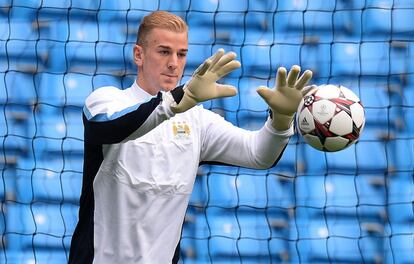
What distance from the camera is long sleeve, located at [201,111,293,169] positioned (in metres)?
3.46

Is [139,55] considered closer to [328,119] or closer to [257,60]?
[328,119]

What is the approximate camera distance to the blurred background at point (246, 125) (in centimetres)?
530

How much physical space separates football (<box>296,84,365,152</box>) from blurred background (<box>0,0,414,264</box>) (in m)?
1.89

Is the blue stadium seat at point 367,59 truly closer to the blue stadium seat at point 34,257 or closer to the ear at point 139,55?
the blue stadium seat at point 34,257

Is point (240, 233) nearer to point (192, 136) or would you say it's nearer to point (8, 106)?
point (8, 106)

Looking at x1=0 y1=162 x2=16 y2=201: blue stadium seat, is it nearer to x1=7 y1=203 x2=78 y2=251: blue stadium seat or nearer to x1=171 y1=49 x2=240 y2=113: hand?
x1=7 y1=203 x2=78 y2=251: blue stadium seat

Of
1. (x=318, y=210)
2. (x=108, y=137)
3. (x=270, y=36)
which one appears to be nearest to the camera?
(x=108, y=137)

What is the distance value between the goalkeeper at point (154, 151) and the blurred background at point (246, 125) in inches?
71.9

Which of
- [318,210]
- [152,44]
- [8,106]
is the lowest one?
[318,210]

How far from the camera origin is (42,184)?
5.46 meters

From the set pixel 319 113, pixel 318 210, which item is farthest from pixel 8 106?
pixel 319 113

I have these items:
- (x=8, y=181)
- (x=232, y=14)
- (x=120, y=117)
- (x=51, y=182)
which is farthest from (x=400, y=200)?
(x=120, y=117)

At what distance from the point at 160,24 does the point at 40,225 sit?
2.24m

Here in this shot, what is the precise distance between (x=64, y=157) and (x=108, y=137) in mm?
2370
